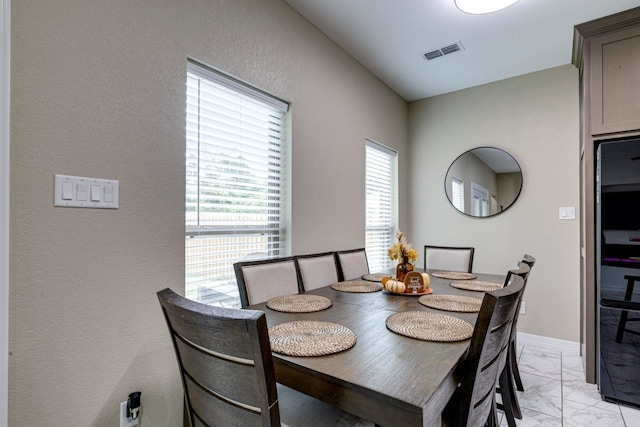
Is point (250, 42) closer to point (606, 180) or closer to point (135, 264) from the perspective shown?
point (135, 264)

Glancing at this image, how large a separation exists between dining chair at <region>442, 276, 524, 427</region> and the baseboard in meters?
2.50

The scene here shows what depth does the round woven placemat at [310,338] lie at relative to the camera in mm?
1026

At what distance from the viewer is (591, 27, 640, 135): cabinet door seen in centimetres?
221

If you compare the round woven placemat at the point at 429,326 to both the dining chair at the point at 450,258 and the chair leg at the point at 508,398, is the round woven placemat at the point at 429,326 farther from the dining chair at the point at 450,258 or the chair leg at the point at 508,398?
the dining chair at the point at 450,258

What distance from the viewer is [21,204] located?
1162 millimetres

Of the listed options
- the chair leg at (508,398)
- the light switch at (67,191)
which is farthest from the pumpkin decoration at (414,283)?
the light switch at (67,191)

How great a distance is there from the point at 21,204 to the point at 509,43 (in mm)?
3397

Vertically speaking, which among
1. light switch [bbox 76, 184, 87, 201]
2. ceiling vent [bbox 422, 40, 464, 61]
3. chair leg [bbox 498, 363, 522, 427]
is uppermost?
ceiling vent [bbox 422, 40, 464, 61]

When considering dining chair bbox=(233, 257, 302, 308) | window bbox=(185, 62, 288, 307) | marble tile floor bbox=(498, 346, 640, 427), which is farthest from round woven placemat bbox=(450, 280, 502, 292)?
window bbox=(185, 62, 288, 307)

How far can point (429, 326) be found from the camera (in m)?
1.25

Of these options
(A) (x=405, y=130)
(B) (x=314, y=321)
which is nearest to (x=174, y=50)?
(B) (x=314, y=321)

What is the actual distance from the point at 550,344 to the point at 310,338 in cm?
302

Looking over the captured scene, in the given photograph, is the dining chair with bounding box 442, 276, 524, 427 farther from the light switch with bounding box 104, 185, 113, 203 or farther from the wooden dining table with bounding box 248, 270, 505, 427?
the light switch with bounding box 104, 185, 113, 203

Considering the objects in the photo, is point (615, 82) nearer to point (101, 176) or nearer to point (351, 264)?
point (351, 264)
